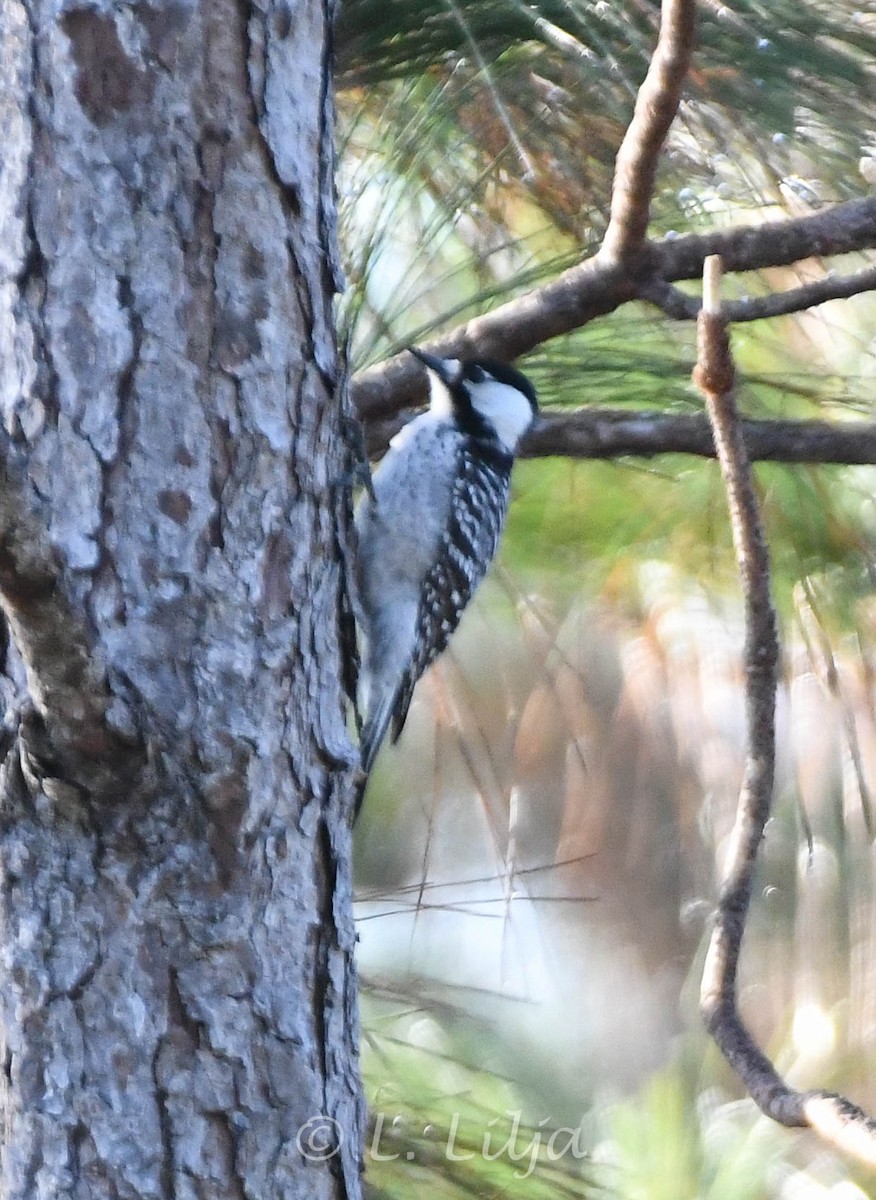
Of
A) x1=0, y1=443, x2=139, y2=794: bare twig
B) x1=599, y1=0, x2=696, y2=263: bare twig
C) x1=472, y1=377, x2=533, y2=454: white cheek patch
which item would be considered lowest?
x1=0, y1=443, x2=139, y2=794: bare twig

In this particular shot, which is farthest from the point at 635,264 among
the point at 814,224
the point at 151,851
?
the point at 151,851

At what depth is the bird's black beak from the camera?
168cm

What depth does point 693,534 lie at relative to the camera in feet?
6.56

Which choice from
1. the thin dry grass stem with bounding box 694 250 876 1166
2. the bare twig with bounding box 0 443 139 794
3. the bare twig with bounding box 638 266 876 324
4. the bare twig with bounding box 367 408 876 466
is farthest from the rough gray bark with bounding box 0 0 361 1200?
the bare twig with bounding box 367 408 876 466

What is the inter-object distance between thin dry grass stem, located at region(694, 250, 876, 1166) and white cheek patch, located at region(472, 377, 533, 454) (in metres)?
0.75

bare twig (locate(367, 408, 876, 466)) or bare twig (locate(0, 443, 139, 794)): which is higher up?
bare twig (locate(367, 408, 876, 466))

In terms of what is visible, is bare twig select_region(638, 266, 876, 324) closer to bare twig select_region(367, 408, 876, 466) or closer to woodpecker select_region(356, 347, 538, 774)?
bare twig select_region(367, 408, 876, 466)

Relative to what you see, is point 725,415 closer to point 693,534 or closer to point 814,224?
point 814,224

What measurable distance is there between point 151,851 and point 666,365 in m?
0.96

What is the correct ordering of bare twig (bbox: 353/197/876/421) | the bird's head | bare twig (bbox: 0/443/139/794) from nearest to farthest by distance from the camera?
bare twig (bbox: 0/443/139/794) → bare twig (bbox: 353/197/876/421) → the bird's head

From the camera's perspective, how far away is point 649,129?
1283 mm

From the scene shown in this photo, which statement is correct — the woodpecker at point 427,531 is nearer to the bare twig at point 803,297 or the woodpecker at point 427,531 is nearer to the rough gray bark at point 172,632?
the bare twig at point 803,297

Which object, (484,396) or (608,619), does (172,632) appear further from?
(608,619)

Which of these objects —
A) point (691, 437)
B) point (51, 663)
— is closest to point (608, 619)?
point (691, 437)
